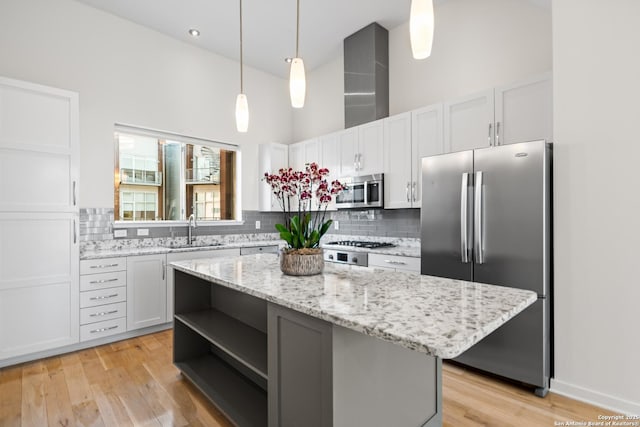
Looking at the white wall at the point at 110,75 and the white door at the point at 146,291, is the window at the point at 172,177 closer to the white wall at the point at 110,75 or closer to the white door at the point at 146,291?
the white wall at the point at 110,75

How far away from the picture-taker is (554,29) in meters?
2.33

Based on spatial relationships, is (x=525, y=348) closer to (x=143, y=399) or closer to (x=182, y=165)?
(x=143, y=399)

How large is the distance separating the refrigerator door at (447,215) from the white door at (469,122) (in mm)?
420

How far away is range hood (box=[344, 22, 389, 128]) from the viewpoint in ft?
13.1

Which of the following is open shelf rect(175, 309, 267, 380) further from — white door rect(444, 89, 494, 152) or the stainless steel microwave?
white door rect(444, 89, 494, 152)

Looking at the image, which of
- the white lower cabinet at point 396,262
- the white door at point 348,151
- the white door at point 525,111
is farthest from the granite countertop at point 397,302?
the white door at point 348,151

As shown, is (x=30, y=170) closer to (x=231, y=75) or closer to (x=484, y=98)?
(x=231, y=75)

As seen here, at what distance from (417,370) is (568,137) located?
1900 mm

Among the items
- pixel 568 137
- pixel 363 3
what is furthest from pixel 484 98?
pixel 363 3

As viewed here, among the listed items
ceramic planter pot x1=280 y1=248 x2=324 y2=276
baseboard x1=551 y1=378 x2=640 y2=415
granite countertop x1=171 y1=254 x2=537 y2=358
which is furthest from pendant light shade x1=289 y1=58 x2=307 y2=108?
baseboard x1=551 y1=378 x2=640 y2=415

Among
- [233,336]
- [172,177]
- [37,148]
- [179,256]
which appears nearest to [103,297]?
[179,256]

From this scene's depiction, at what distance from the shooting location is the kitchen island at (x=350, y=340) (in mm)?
1067

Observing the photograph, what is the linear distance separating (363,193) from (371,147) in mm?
552

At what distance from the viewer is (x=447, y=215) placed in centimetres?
272
